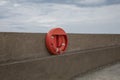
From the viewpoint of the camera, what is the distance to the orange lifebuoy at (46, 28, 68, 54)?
644 centimetres

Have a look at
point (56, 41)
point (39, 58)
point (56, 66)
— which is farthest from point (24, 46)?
point (56, 41)

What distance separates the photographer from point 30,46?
5.93 metres

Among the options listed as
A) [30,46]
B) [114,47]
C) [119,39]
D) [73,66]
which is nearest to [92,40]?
[114,47]

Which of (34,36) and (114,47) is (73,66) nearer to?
(34,36)

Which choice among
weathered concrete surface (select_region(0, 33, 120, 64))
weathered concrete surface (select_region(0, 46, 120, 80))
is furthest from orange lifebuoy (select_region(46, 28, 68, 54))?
weathered concrete surface (select_region(0, 46, 120, 80))

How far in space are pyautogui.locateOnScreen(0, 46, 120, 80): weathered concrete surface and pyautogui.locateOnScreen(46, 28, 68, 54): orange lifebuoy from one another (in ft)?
0.82

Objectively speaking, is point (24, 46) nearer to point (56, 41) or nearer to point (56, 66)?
point (56, 66)

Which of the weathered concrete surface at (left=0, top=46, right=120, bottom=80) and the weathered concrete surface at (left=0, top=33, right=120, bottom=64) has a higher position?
the weathered concrete surface at (left=0, top=33, right=120, bottom=64)

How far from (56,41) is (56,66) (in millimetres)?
813

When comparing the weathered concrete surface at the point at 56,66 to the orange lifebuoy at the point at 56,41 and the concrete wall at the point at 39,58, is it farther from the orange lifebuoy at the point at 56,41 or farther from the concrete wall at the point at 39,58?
the orange lifebuoy at the point at 56,41

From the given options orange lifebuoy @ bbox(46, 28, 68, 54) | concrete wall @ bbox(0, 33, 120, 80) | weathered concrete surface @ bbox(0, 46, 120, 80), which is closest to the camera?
weathered concrete surface @ bbox(0, 46, 120, 80)

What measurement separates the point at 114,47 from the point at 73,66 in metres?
4.04

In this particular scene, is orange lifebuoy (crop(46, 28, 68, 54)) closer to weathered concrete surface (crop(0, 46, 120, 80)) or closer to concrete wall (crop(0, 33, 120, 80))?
concrete wall (crop(0, 33, 120, 80))

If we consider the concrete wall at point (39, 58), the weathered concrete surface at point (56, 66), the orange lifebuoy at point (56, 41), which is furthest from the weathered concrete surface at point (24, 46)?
the weathered concrete surface at point (56, 66)
